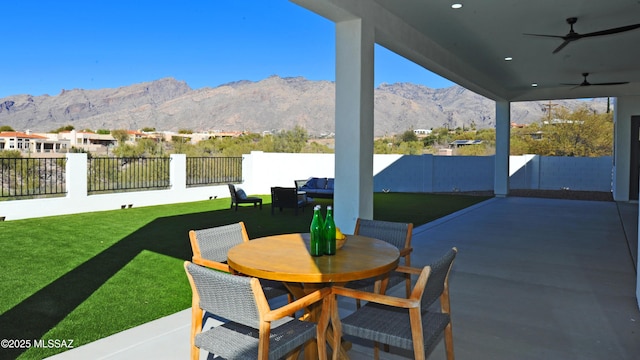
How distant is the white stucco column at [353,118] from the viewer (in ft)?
16.6

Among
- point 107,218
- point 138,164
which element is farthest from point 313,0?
point 138,164

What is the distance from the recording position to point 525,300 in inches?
144

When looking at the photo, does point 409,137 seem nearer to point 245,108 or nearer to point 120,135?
point 245,108

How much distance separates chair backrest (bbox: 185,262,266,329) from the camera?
1.78 m

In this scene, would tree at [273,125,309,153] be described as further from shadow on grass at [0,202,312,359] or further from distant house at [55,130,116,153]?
shadow on grass at [0,202,312,359]

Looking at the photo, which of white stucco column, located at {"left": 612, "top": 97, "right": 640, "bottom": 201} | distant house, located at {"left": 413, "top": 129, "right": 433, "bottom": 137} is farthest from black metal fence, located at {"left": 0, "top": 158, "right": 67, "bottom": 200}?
distant house, located at {"left": 413, "top": 129, "right": 433, "bottom": 137}

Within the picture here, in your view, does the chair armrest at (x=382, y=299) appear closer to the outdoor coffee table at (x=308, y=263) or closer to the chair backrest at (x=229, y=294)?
the outdoor coffee table at (x=308, y=263)

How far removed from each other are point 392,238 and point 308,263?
1.10 m

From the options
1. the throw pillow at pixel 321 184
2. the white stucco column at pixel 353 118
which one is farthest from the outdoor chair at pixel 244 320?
the throw pillow at pixel 321 184

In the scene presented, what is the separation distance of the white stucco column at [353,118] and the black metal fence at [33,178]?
7.02m

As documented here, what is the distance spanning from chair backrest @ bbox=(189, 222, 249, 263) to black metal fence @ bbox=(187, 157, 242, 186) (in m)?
10.00

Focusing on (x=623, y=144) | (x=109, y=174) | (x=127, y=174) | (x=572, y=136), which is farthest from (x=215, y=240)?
→ (x=572, y=136)

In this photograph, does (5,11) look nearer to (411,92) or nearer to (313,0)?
(411,92)

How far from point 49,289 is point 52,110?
184ft
